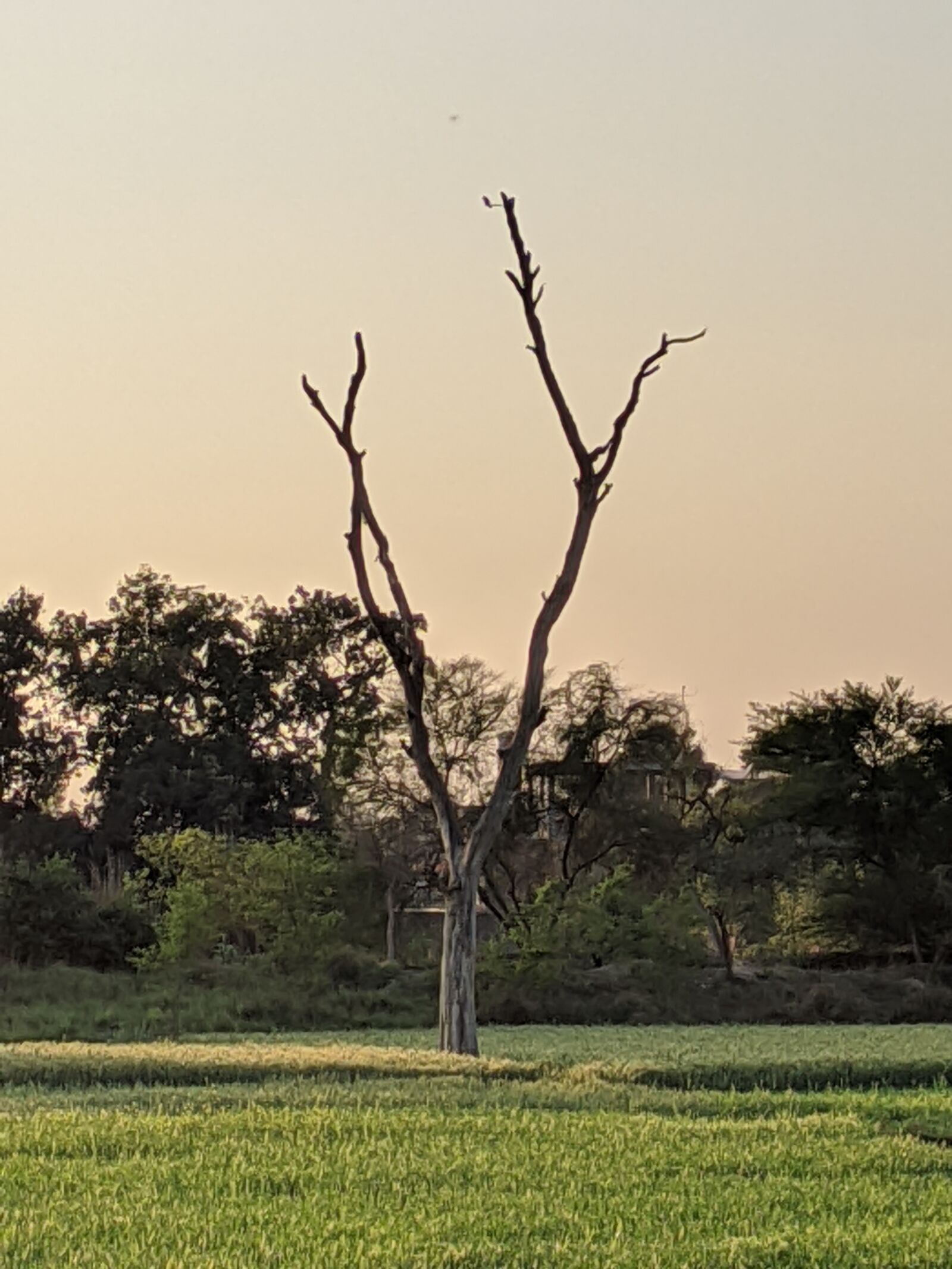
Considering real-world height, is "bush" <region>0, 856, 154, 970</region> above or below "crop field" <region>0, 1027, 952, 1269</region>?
above

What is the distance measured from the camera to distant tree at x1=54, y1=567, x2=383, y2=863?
1766 inches

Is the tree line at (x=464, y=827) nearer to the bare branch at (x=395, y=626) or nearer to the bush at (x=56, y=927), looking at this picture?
the bush at (x=56, y=927)

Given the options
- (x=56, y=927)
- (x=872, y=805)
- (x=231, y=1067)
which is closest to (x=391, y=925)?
(x=56, y=927)

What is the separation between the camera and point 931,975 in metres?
32.2

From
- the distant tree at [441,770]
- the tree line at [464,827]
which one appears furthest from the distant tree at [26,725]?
the distant tree at [441,770]

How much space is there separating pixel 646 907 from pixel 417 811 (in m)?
7.42

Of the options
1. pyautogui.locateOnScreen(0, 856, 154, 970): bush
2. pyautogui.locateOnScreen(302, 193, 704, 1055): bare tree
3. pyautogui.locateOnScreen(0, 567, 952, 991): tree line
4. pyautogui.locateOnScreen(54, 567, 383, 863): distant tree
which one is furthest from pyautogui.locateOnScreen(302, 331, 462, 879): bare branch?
pyautogui.locateOnScreen(54, 567, 383, 863): distant tree

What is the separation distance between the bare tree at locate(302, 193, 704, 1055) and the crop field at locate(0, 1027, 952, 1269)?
2930 millimetres

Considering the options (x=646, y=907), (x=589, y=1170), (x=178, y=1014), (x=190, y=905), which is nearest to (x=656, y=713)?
(x=646, y=907)

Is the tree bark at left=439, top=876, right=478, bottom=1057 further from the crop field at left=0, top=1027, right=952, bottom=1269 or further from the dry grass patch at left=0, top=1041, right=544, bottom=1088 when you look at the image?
the crop field at left=0, top=1027, right=952, bottom=1269

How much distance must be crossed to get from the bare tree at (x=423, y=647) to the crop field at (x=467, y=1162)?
293 centimetres

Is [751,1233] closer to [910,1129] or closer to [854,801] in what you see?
[910,1129]

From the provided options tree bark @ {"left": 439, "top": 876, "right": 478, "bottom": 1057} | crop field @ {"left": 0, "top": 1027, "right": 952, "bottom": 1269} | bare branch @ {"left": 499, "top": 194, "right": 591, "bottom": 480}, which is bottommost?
crop field @ {"left": 0, "top": 1027, "right": 952, "bottom": 1269}

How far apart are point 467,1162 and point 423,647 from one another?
35.5ft
